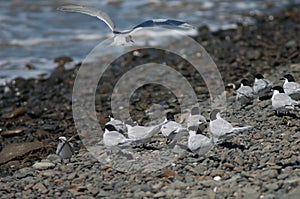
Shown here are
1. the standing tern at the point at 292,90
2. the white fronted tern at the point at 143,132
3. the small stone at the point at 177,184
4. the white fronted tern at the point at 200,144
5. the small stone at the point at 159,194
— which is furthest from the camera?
the standing tern at the point at 292,90

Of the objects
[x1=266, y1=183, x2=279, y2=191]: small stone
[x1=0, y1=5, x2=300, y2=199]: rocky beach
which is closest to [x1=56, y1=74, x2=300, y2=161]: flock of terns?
[x1=0, y1=5, x2=300, y2=199]: rocky beach

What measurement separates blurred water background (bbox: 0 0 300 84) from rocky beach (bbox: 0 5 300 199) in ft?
4.55

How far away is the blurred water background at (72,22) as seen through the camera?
11258 mm

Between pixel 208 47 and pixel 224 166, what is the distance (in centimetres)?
628

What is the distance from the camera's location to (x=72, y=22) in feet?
47.0

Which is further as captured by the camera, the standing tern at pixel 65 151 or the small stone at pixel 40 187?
the standing tern at pixel 65 151

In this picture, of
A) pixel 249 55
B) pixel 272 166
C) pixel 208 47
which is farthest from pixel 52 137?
pixel 208 47

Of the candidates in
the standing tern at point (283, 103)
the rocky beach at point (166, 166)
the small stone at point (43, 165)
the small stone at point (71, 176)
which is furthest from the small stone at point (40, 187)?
the standing tern at point (283, 103)

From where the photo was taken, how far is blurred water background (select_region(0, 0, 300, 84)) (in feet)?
36.9

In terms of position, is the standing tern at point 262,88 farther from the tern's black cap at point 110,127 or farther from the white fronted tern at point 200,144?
the tern's black cap at point 110,127

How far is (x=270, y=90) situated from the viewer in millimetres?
6422

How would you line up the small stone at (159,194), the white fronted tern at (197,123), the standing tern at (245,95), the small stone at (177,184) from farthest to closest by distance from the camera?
the standing tern at (245,95), the white fronted tern at (197,123), the small stone at (177,184), the small stone at (159,194)

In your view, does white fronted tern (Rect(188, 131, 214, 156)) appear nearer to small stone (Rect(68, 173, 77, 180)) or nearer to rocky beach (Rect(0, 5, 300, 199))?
rocky beach (Rect(0, 5, 300, 199))

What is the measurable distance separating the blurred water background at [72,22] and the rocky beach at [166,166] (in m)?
1.39
